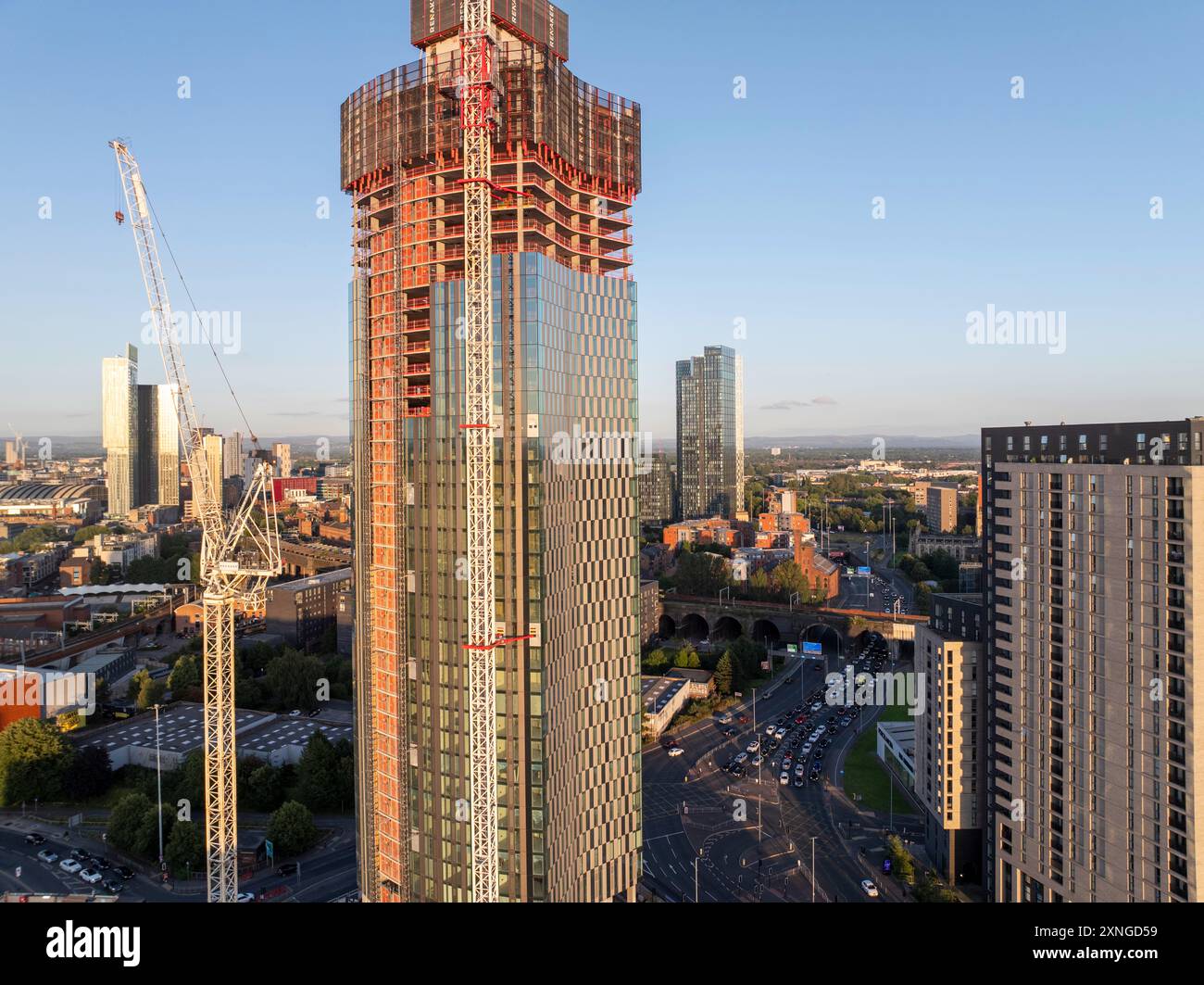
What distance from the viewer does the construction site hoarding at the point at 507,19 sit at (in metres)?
26.6

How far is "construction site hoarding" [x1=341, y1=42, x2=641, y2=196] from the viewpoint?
26188 millimetres

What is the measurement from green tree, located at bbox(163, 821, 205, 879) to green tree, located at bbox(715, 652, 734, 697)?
36.0 meters

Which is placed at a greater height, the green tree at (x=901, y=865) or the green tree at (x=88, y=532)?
the green tree at (x=88, y=532)

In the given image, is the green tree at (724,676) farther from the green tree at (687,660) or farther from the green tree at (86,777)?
the green tree at (86,777)

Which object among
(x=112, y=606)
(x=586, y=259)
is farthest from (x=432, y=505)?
(x=112, y=606)

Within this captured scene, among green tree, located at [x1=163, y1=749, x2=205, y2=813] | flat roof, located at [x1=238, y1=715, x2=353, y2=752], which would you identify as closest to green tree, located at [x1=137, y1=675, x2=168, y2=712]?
flat roof, located at [x1=238, y1=715, x2=353, y2=752]

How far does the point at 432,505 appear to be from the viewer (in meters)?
26.9

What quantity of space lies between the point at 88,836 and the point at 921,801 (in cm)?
3884

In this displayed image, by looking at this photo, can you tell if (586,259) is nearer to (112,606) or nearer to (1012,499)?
(1012,499)

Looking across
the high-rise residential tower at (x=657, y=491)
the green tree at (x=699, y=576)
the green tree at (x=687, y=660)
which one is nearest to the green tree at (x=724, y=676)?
the green tree at (x=687, y=660)

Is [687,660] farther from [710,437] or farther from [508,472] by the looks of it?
[710,437]

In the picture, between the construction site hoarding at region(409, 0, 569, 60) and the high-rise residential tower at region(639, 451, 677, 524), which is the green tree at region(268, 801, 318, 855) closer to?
the construction site hoarding at region(409, 0, 569, 60)

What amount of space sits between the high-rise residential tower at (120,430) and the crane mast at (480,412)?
116m

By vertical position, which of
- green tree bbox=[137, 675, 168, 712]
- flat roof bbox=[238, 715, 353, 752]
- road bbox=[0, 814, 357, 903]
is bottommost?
road bbox=[0, 814, 357, 903]
